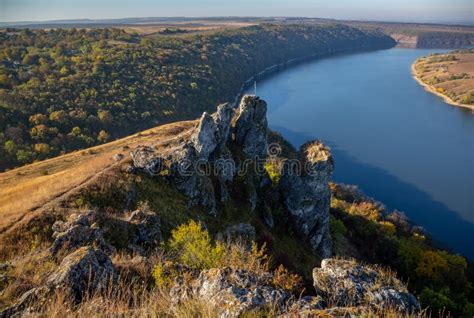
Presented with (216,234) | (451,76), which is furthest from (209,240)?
(451,76)

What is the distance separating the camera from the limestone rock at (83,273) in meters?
8.41

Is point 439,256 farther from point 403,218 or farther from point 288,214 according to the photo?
point 288,214

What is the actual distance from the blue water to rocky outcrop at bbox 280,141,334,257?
27.7 m

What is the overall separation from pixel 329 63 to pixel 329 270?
204 meters

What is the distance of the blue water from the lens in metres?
57.3

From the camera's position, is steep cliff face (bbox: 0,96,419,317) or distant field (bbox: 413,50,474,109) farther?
distant field (bbox: 413,50,474,109)

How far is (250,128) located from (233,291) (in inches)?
1049

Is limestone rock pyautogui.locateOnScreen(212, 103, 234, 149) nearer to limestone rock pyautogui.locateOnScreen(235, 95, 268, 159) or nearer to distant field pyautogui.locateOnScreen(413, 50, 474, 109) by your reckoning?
limestone rock pyautogui.locateOnScreen(235, 95, 268, 159)

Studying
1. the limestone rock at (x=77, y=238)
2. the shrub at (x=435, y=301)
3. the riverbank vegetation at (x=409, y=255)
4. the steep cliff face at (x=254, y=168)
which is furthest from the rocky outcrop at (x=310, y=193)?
the limestone rock at (x=77, y=238)

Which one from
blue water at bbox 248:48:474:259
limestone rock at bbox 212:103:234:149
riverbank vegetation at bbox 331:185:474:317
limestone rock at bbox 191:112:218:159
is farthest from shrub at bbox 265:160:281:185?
blue water at bbox 248:48:474:259

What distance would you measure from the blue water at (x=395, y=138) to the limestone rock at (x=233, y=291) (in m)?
50.7

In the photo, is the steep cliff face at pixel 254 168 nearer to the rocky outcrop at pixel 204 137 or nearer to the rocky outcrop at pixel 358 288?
the rocky outcrop at pixel 204 137

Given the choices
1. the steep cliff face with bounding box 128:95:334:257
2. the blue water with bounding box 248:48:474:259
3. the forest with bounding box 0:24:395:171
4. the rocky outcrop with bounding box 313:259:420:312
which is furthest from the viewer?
the forest with bounding box 0:24:395:171

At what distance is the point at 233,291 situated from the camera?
24.1 ft
